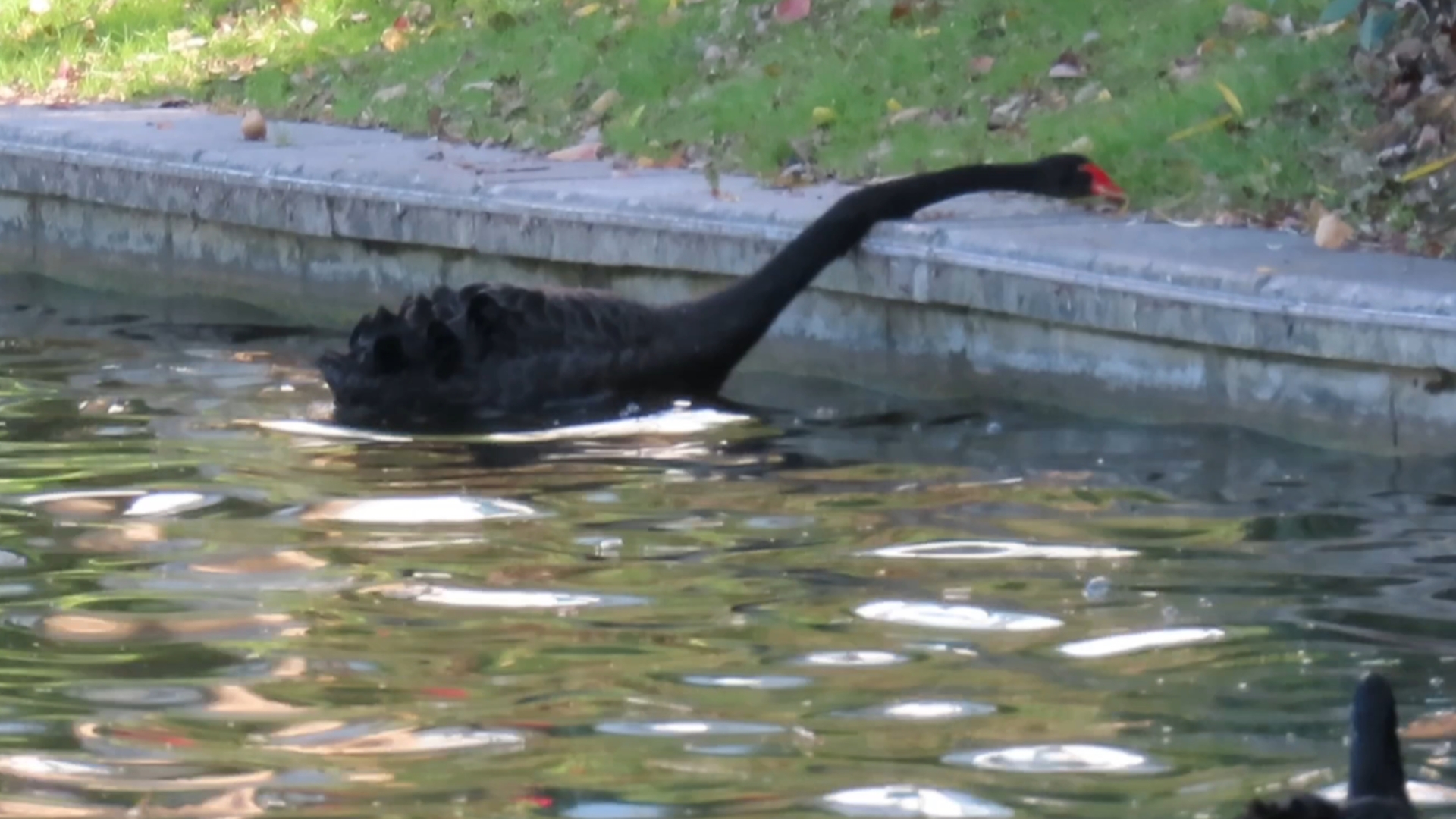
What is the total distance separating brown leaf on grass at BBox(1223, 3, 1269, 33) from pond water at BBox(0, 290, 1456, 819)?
3081 mm

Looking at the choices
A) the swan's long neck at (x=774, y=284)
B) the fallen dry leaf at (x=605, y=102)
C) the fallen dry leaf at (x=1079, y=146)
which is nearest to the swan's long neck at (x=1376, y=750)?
the swan's long neck at (x=774, y=284)

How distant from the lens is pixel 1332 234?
694 centimetres

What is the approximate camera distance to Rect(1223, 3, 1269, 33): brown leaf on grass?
9.14 meters

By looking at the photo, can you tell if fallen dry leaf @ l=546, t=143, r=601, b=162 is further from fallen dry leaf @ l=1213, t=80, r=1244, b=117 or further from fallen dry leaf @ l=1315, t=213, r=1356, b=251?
fallen dry leaf @ l=1315, t=213, r=1356, b=251

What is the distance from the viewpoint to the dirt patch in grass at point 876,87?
25.8ft

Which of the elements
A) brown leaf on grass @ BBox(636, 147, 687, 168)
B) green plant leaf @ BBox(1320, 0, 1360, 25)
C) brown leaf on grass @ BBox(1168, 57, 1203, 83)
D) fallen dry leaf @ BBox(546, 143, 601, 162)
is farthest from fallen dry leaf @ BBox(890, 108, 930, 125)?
green plant leaf @ BBox(1320, 0, 1360, 25)

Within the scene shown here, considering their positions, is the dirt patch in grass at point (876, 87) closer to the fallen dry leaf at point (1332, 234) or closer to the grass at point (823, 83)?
the grass at point (823, 83)

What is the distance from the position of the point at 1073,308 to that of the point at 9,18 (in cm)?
937

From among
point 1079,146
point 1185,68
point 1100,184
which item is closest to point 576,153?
point 1079,146

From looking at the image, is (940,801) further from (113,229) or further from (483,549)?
(113,229)

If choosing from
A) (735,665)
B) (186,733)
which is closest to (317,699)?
(186,733)

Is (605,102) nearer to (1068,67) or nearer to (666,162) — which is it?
(666,162)

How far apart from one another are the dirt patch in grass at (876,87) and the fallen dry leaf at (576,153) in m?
0.03

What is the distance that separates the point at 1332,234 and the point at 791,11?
13.8 ft
